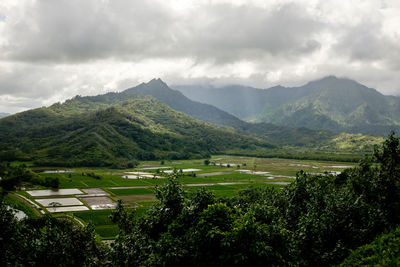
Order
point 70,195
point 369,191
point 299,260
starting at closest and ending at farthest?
point 299,260 → point 369,191 → point 70,195

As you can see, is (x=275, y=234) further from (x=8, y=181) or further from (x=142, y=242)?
(x=8, y=181)

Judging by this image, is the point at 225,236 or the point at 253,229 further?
the point at 253,229

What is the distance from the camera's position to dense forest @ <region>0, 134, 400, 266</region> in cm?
2028

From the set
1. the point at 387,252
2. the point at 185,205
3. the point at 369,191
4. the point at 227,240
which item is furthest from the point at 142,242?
the point at 369,191

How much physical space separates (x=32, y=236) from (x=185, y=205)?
48.0 feet

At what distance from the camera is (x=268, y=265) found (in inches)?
788

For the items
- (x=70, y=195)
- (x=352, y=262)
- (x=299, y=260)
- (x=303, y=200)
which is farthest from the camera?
(x=70, y=195)

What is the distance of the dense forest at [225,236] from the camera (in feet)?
66.5

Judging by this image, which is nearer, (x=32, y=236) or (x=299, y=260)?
(x=299, y=260)

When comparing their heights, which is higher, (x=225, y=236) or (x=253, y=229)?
(x=253, y=229)

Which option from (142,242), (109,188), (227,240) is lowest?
(109,188)

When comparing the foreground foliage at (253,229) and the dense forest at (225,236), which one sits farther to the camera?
the dense forest at (225,236)

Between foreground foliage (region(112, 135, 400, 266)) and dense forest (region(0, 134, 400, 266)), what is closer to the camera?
foreground foliage (region(112, 135, 400, 266))

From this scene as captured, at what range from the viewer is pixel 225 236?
65.2 ft
